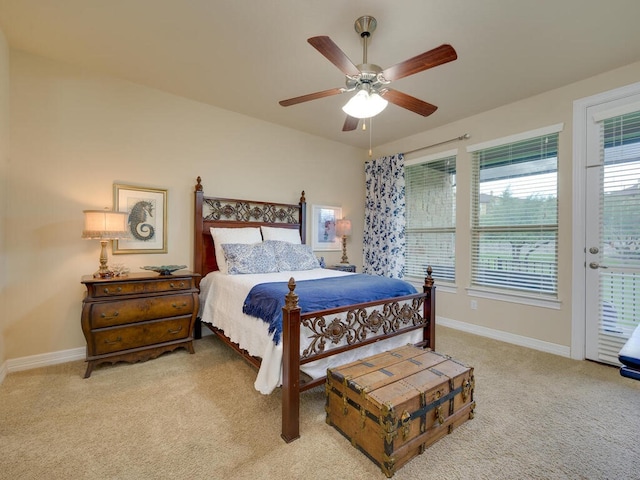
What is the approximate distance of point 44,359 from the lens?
2664mm

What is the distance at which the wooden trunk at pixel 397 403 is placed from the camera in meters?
1.48

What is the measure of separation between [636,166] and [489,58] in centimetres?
171

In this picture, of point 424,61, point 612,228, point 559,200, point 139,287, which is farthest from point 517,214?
point 139,287

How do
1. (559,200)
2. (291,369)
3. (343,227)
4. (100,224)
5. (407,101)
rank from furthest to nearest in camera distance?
(343,227) < (559,200) < (100,224) < (407,101) < (291,369)

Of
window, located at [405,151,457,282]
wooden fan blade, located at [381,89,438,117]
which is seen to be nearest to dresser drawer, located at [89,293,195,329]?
wooden fan blade, located at [381,89,438,117]

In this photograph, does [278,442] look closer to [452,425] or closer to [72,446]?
[452,425]

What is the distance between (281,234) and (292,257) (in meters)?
0.51

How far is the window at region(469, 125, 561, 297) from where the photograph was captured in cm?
319

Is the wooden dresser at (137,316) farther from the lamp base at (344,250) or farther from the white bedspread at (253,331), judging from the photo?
the lamp base at (344,250)

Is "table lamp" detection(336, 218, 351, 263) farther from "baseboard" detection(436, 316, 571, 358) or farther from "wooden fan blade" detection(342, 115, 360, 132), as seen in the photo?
"wooden fan blade" detection(342, 115, 360, 132)

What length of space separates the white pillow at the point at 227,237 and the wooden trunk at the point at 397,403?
1.97 meters

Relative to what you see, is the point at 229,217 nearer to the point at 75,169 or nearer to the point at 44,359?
the point at 75,169

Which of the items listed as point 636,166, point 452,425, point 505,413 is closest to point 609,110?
point 636,166

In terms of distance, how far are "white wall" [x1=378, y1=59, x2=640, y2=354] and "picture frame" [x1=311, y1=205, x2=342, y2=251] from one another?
1756mm
